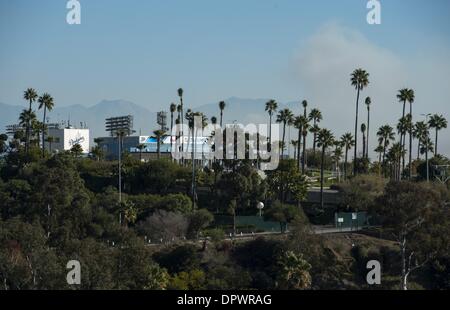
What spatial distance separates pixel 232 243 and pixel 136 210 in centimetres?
1155

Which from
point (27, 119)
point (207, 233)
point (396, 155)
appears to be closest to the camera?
point (207, 233)

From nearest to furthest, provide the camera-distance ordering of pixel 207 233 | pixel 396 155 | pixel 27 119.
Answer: pixel 207 233, pixel 396 155, pixel 27 119

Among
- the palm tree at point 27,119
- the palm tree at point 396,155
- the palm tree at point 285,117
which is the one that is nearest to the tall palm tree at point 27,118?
the palm tree at point 27,119

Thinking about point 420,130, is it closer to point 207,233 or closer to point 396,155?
point 396,155

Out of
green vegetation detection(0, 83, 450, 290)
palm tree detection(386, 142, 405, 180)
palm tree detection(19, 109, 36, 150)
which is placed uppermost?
palm tree detection(19, 109, 36, 150)

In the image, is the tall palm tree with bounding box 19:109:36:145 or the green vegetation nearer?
the green vegetation

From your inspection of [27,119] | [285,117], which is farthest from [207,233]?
[27,119]

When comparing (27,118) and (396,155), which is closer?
(396,155)

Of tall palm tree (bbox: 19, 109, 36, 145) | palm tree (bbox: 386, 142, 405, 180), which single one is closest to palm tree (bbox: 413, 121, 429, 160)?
palm tree (bbox: 386, 142, 405, 180)

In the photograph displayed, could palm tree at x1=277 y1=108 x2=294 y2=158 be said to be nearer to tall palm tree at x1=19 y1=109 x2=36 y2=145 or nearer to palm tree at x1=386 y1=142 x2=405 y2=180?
palm tree at x1=386 y1=142 x2=405 y2=180

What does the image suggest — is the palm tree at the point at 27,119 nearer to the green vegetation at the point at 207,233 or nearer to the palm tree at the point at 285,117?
the green vegetation at the point at 207,233

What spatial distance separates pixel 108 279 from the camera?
121 ft
